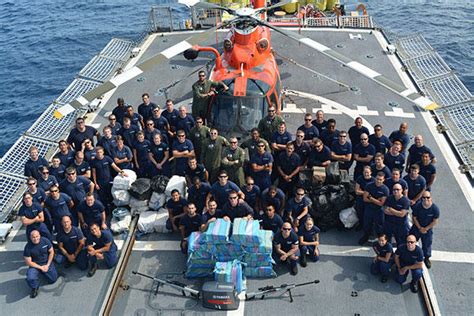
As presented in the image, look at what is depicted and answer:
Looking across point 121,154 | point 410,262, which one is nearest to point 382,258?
point 410,262

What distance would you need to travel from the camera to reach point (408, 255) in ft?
26.5

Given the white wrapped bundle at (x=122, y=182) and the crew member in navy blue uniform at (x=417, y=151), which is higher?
the crew member in navy blue uniform at (x=417, y=151)

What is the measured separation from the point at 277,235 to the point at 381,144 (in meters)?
3.46

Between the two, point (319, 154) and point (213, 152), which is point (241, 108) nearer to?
point (213, 152)

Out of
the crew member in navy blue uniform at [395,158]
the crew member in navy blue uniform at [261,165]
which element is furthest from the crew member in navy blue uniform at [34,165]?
the crew member in navy blue uniform at [395,158]

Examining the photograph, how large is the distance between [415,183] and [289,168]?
2.62 metres

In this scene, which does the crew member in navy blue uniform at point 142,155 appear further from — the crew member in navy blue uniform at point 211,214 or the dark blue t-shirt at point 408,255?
the dark blue t-shirt at point 408,255

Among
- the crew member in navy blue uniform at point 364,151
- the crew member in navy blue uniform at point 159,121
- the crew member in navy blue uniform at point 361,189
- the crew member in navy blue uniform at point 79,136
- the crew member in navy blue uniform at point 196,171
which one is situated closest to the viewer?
the crew member in navy blue uniform at point 361,189

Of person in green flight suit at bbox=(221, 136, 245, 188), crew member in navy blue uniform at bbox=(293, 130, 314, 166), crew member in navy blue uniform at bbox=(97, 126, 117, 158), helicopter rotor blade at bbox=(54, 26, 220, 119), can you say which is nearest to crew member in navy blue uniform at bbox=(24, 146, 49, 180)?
helicopter rotor blade at bbox=(54, 26, 220, 119)

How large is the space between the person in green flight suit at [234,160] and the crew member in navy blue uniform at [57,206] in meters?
3.35

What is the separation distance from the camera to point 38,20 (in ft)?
115

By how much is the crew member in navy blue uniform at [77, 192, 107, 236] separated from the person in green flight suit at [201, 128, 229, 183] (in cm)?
250

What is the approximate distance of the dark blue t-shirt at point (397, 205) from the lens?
8500 mm

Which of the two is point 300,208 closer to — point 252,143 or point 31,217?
point 252,143
